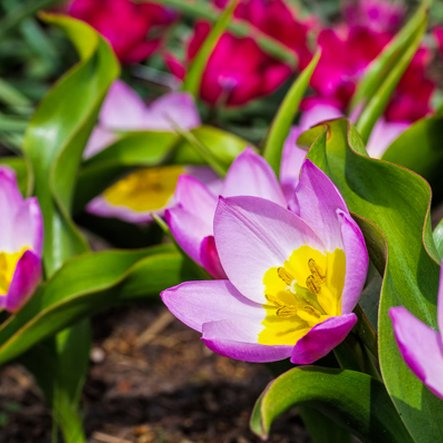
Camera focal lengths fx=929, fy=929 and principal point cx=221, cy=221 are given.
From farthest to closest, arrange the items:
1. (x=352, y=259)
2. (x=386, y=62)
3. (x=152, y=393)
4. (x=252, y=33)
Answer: (x=252, y=33) < (x=152, y=393) < (x=386, y=62) < (x=352, y=259)

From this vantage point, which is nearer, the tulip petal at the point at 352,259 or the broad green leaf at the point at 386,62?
the tulip petal at the point at 352,259

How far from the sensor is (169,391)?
164 cm

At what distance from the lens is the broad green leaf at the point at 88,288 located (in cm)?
111

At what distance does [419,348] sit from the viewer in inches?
26.4

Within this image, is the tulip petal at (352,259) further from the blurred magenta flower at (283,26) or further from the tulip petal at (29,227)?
the blurred magenta flower at (283,26)

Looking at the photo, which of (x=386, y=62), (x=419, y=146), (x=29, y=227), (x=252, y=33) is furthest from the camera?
(x=252, y=33)

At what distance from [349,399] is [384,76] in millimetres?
685

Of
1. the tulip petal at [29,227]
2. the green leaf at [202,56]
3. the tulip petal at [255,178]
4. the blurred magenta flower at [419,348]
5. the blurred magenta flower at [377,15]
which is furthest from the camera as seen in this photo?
the blurred magenta flower at [377,15]

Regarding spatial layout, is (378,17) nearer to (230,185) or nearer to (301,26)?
(301,26)

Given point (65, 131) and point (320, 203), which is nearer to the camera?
point (320, 203)

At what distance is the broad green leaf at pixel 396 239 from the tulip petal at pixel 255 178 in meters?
0.09

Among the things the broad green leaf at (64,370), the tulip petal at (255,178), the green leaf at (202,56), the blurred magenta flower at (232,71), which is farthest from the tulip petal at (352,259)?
the blurred magenta flower at (232,71)

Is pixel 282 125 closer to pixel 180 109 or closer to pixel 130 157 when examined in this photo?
pixel 130 157

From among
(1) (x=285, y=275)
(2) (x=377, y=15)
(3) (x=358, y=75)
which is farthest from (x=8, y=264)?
(2) (x=377, y=15)
